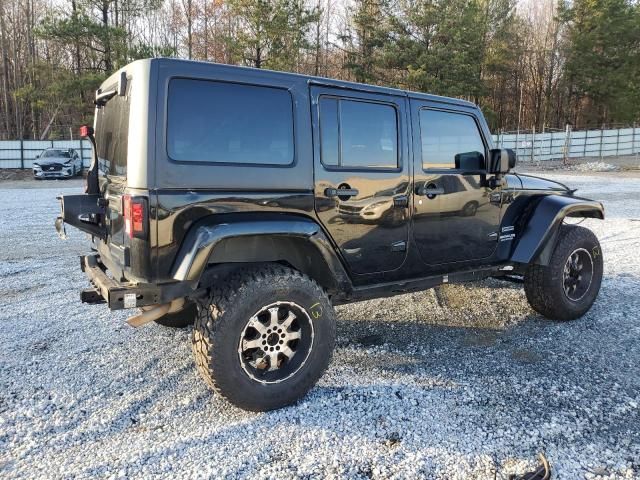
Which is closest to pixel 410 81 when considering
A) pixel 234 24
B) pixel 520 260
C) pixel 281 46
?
pixel 281 46

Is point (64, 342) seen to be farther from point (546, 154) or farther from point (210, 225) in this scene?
point (546, 154)

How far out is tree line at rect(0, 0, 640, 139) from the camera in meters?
28.9

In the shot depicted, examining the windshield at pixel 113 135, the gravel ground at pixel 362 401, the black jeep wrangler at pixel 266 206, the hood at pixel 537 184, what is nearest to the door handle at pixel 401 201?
the black jeep wrangler at pixel 266 206

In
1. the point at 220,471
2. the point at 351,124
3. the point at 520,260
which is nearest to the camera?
the point at 220,471

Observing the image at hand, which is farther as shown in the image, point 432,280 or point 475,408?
point 432,280

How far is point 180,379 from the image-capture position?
3598 mm

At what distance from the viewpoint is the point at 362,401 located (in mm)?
3289

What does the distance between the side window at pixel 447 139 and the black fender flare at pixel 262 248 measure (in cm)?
114

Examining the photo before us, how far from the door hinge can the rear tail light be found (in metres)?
1.77

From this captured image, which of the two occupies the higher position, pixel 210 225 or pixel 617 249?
pixel 210 225

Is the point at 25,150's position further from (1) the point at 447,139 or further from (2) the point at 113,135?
(1) the point at 447,139

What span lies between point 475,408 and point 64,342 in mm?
3274

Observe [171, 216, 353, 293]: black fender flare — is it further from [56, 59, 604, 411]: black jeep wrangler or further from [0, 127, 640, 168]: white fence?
[0, 127, 640, 168]: white fence

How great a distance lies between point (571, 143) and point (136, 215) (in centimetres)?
3592
